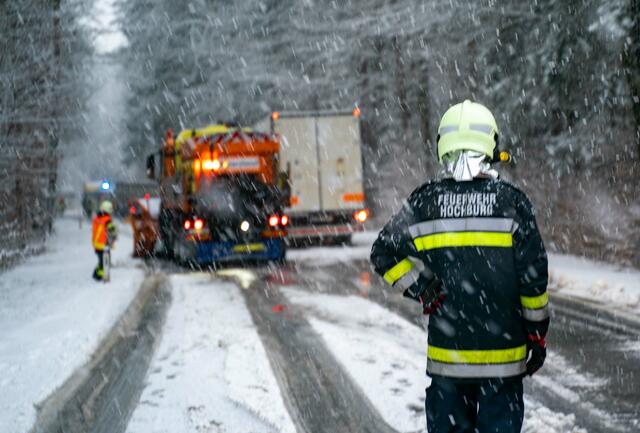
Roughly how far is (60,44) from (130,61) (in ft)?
74.6

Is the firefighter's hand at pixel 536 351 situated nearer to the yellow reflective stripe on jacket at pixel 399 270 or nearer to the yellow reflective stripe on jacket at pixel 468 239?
the yellow reflective stripe on jacket at pixel 468 239

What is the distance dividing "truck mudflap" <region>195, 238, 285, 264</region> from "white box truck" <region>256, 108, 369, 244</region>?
446 centimetres

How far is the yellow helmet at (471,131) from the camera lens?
3201 mm

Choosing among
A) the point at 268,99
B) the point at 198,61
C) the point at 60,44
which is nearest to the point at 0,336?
the point at 60,44

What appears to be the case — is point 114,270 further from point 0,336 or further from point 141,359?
point 141,359

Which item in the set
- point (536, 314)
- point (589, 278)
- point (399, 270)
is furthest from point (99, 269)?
point (536, 314)

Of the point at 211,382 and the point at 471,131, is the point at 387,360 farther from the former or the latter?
the point at 471,131

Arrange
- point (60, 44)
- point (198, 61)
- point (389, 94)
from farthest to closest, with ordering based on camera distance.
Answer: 1. point (198, 61)
2. point (389, 94)
3. point (60, 44)

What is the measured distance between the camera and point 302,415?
19.4 feet

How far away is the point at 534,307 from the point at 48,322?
30.0ft

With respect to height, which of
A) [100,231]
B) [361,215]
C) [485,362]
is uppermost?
[485,362]

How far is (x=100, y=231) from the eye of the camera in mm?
15195

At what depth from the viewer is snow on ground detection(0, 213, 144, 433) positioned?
22.9 feet

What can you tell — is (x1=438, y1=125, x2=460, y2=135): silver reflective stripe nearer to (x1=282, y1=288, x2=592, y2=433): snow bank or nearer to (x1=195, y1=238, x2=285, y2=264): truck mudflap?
(x1=282, y1=288, x2=592, y2=433): snow bank
